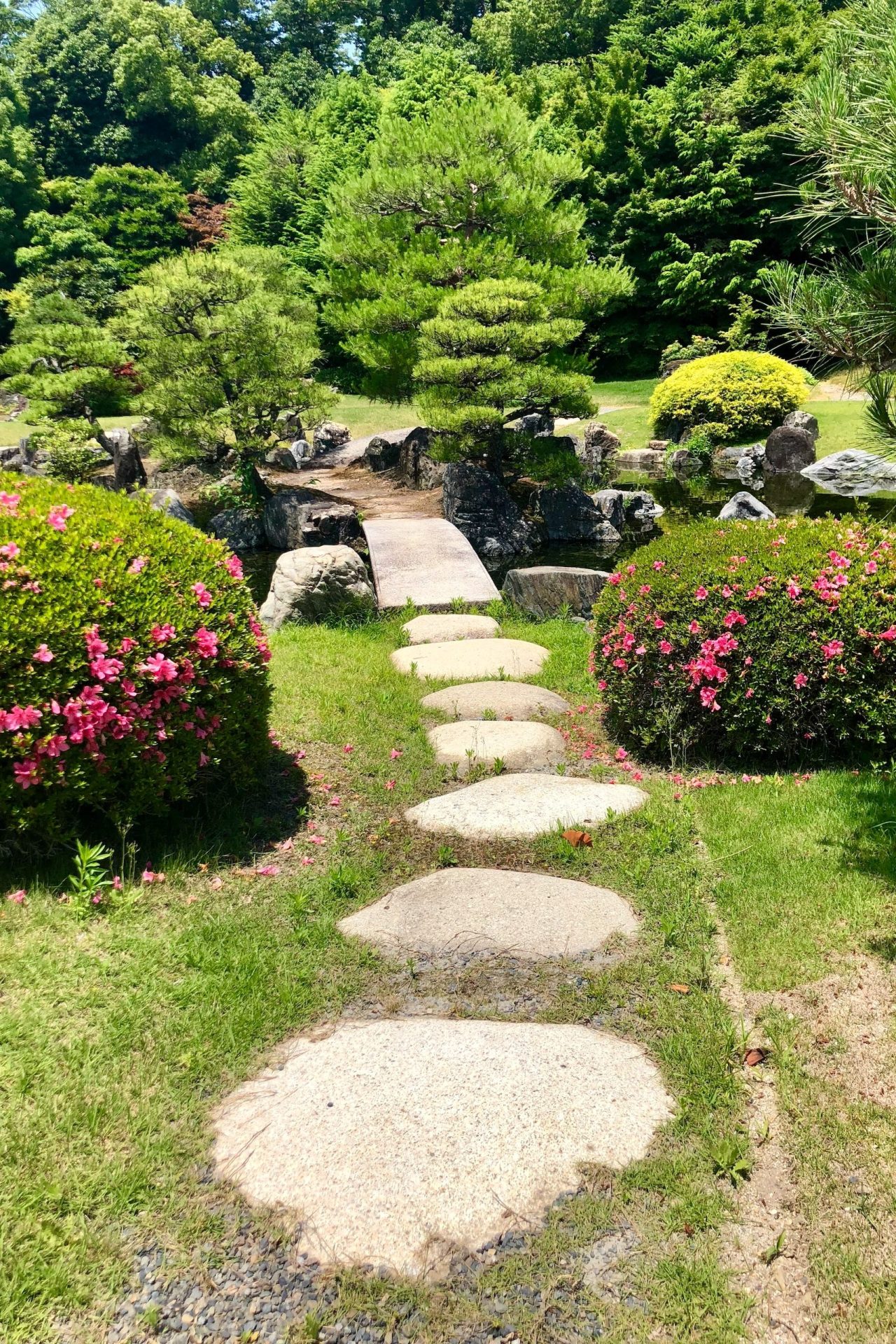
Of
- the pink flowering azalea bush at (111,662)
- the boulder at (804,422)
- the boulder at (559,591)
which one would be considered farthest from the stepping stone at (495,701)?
the boulder at (804,422)

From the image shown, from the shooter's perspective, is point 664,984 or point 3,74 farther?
point 3,74

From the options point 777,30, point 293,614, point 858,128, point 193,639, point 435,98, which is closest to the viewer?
point 858,128

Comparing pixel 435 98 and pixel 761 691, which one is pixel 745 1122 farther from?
pixel 435 98

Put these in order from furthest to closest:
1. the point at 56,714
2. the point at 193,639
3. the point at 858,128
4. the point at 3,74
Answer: the point at 3,74 → the point at 193,639 → the point at 56,714 → the point at 858,128

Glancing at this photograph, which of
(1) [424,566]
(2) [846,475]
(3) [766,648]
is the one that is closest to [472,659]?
(3) [766,648]

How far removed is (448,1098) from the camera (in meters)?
2.60

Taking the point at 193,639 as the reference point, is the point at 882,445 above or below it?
above

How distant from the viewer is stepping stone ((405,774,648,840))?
443 centimetres

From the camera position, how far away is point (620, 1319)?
2.04m

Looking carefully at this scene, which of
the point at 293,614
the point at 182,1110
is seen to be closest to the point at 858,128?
the point at 182,1110

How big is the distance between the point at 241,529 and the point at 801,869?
11591 mm

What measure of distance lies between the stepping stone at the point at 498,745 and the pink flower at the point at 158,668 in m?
1.94

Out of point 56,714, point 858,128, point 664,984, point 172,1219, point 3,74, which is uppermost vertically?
point 3,74

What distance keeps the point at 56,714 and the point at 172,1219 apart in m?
2.02
